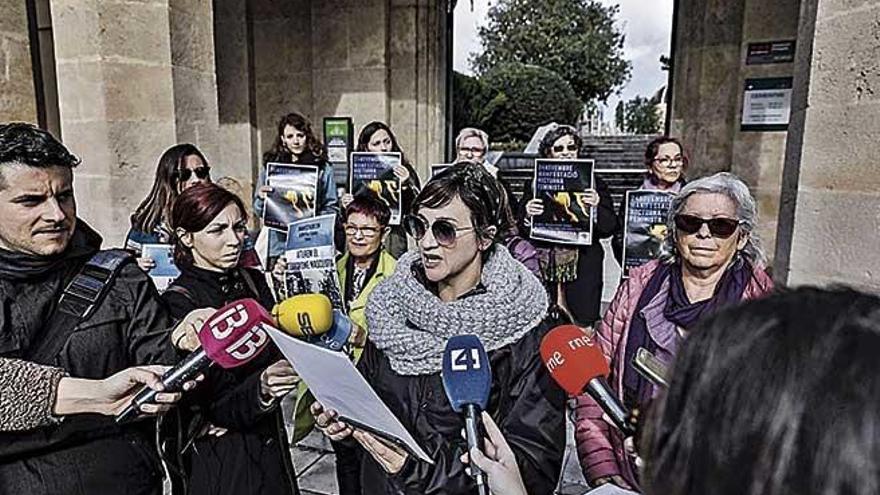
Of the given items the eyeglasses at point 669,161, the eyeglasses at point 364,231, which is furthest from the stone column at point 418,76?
the eyeglasses at point 364,231

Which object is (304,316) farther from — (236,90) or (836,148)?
(236,90)

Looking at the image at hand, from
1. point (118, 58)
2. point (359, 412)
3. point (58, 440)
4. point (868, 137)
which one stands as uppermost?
point (118, 58)

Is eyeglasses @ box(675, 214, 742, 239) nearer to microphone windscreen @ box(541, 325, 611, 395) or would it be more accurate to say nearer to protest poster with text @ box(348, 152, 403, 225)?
microphone windscreen @ box(541, 325, 611, 395)

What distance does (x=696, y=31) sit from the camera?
556cm

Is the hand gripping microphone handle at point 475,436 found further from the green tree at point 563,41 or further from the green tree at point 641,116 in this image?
the green tree at point 563,41

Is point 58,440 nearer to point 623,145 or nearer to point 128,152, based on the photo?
point 128,152

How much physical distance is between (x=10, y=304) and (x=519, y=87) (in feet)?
76.9

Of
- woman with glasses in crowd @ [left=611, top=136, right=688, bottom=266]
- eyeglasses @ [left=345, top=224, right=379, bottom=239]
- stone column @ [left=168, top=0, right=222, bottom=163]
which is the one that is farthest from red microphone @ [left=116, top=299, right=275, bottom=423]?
stone column @ [left=168, top=0, right=222, bottom=163]

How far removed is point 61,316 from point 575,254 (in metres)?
3.00

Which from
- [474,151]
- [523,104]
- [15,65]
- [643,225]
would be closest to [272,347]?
[643,225]

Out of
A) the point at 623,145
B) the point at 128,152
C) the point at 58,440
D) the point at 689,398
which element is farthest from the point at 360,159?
the point at 623,145

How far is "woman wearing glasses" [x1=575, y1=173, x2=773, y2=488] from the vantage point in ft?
6.13

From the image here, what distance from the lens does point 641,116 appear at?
3081 centimetres

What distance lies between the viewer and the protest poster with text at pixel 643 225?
347 cm
